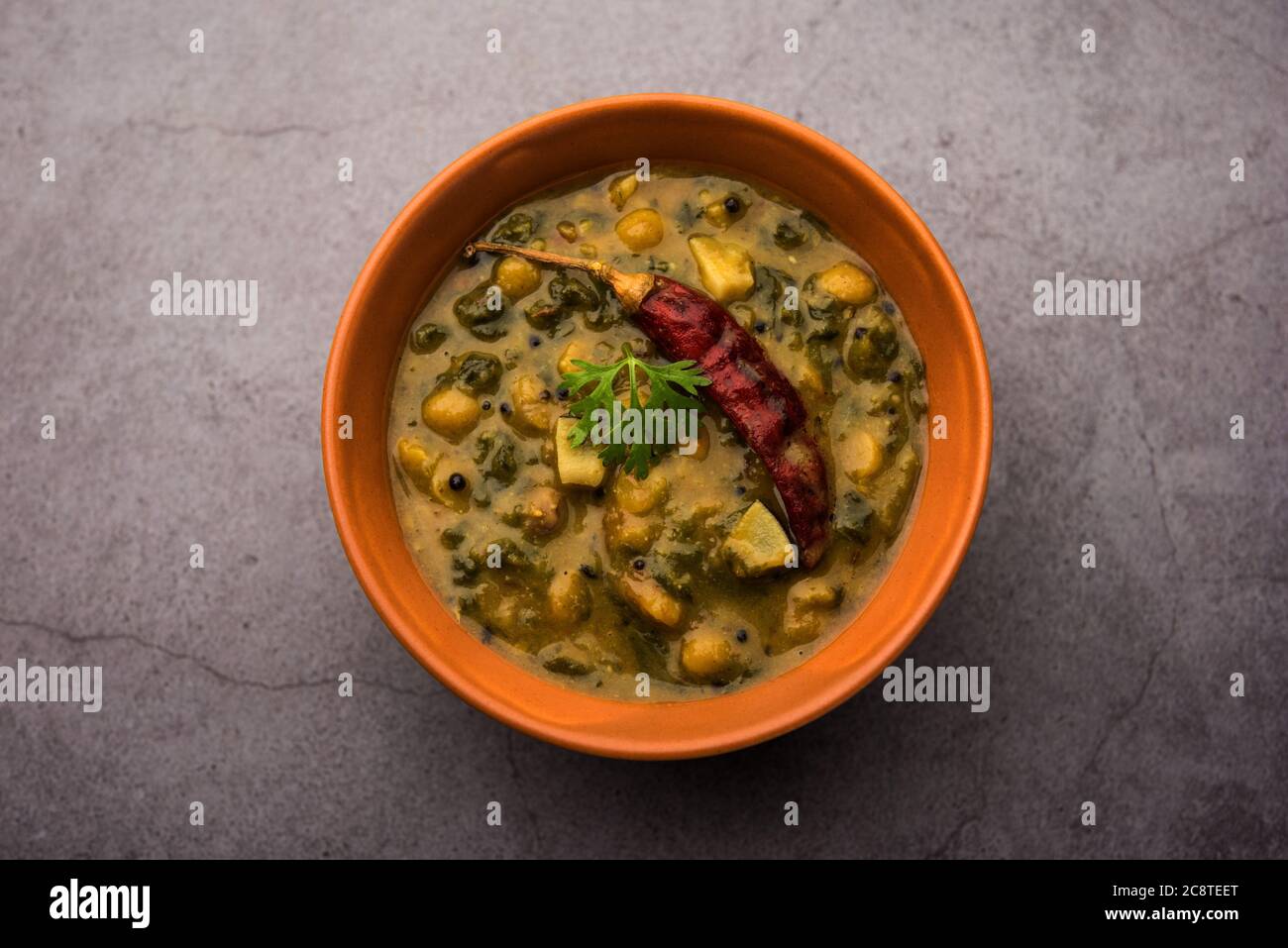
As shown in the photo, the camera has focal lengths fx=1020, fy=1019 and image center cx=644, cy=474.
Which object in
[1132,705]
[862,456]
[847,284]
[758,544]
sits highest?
[847,284]

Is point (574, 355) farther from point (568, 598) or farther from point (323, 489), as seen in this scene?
point (323, 489)

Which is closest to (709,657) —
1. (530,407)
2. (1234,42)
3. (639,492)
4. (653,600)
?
(653,600)

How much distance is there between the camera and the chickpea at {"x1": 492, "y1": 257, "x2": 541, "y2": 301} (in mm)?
3148

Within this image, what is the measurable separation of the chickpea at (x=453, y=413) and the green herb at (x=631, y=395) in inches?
12.6

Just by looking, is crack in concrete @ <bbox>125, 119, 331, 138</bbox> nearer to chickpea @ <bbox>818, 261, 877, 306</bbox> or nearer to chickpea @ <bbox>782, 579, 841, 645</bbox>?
chickpea @ <bbox>818, 261, 877, 306</bbox>

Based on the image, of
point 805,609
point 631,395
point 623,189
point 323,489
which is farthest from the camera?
point 323,489

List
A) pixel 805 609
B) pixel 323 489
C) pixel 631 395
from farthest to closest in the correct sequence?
pixel 323 489
pixel 805 609
pixel 631 395

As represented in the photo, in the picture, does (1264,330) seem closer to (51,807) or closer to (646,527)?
(646,527)

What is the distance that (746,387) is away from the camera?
301 centimetres

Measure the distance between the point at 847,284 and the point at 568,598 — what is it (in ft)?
4.24

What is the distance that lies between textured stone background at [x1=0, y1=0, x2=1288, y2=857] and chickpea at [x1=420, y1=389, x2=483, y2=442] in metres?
0.76

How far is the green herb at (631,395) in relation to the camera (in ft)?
9.85
